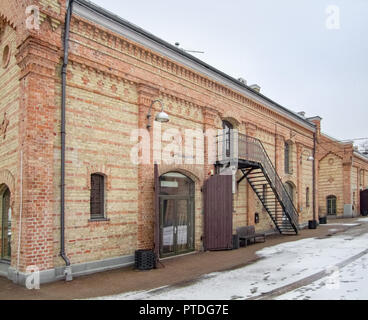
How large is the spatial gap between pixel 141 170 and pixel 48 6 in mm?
5371

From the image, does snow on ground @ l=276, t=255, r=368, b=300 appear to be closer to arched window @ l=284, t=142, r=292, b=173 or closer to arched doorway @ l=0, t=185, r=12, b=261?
arched doorway @ l=0, t=185, r=12, b=261

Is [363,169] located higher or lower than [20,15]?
lower

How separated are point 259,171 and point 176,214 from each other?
6136 mm

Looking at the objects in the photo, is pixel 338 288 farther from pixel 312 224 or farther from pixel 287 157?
pixel 312 224

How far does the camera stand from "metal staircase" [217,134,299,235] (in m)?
14.4

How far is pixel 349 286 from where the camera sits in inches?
289

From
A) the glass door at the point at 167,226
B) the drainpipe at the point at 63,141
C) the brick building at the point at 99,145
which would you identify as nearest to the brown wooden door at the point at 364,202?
the brick building at the point at 99,145

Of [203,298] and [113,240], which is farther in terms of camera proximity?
[113,240]

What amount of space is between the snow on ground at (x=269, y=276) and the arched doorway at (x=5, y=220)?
15.5ft

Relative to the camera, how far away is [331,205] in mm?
31922

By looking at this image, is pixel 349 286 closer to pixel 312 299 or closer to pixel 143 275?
pixel 312 299

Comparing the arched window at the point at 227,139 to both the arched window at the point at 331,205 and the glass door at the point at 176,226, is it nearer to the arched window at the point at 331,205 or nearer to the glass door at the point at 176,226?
the glass door at the point at 176,226

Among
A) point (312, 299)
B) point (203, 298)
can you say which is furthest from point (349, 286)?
point (203, 298)

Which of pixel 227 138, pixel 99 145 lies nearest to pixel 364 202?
pixel 227 138
